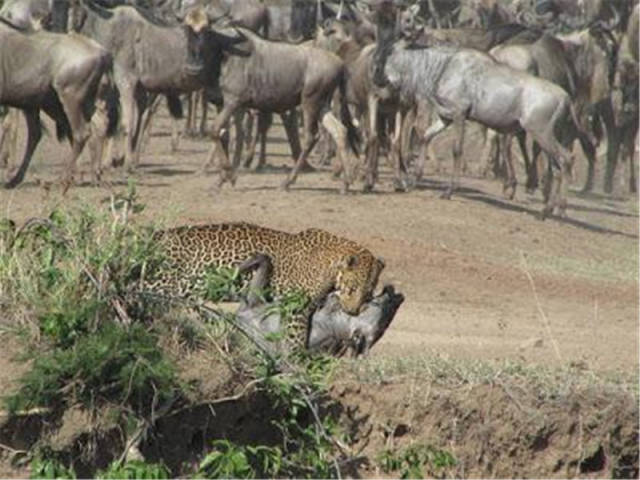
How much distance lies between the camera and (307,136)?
2381cm

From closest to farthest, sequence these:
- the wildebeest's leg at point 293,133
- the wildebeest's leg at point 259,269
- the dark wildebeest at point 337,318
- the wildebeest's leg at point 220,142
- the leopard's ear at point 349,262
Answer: the dark wildebeest at point 337,318, the wildebeest's leg at point 259,269, the leopard's ear at point 349,262, the wildebeest's leg at point 220,142, the wildebeest's leg at point 293,133

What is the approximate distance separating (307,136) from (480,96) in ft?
6.86

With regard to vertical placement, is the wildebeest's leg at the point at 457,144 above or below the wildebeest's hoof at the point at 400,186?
above

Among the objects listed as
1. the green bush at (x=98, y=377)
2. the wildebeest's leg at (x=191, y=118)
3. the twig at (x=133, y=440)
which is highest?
the green bush at (x=98, y=377)

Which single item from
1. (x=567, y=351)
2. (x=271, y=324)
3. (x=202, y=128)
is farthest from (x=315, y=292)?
(x=202, y=128)

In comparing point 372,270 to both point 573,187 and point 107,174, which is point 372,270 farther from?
point 573,187

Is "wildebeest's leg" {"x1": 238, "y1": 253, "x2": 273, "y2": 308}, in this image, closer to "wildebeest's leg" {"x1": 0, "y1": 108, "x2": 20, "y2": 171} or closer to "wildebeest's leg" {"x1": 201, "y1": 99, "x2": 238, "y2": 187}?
"wildebeest's leg" {"x1": 201, "y1": 99, "x2": 238, "y2": 187}

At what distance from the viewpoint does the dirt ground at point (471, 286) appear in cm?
988

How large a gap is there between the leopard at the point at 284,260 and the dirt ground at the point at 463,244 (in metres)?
0.65

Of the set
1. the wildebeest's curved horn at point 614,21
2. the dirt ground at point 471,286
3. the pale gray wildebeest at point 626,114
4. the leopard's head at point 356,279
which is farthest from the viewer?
the wildebeest's curved horn at point 614,21

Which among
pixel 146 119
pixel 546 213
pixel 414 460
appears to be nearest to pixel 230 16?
pixel 146 119

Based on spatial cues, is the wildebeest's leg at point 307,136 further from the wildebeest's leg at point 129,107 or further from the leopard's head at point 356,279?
the leopard's head at point 356,279

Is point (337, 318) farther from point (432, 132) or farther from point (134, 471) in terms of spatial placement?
point (432, 132)

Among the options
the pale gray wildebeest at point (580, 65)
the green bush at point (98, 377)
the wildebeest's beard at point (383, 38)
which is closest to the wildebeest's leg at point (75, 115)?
the wildebeest's beard at point (383, 38)
